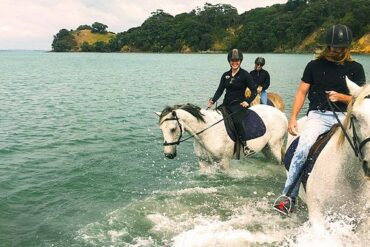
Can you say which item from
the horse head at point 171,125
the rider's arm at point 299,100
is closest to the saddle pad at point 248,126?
the horse head at point 171,125

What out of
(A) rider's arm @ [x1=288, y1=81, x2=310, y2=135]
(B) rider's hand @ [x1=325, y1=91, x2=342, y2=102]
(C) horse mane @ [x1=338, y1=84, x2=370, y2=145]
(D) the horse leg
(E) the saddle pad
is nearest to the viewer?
(C) horse mane @ [x1=338, y1=84, x2=370, y2=145]

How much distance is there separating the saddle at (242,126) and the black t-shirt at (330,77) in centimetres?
383

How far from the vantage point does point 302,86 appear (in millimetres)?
6559

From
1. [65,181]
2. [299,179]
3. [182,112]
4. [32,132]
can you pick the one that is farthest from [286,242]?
[32,132]

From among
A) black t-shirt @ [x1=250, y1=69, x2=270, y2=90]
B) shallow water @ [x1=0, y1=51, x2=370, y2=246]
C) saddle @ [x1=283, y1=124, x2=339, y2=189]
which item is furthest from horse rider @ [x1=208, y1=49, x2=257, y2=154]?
black t-shirt @ [x1=250, y1=69, x2=270, y2=90]

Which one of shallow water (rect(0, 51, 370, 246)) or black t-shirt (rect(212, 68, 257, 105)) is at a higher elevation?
black t-shirt (rect(212, 68, 257, 105))

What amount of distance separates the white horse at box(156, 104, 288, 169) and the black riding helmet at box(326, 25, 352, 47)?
14.2 feet

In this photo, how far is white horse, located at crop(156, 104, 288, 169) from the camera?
30.5 feet

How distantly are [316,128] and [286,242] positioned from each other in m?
2.06

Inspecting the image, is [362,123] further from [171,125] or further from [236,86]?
[236,86]

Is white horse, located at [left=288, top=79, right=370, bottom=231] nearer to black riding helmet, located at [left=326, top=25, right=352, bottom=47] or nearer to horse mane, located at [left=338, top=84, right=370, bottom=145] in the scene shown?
horse mane, located at [left=338, top=84, right=370, bottom=145]

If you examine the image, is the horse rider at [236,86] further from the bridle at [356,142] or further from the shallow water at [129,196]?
the bridle at [356,142]

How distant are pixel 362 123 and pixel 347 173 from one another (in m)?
0.85

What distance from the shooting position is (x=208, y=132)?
9836 millimetres
